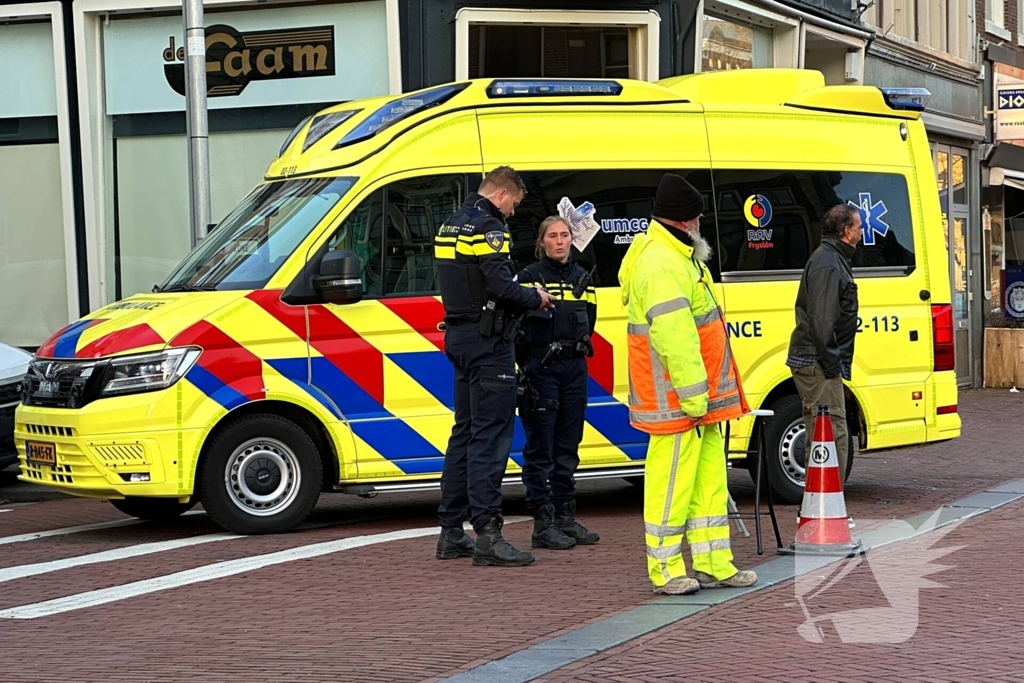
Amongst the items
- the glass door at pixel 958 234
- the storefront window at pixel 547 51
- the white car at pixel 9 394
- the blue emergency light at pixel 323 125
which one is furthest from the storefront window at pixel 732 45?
the white car at pixel 9 394

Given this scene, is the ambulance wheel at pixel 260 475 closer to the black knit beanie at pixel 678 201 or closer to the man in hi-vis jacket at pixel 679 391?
the man in hi-vis jacket at pixel 679 391

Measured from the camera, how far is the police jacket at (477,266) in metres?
8.29

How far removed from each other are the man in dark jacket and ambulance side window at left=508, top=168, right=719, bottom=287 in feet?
3.79

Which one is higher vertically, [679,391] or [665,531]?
[679,391]

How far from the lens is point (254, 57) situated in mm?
16594

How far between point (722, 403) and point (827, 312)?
2189 mm

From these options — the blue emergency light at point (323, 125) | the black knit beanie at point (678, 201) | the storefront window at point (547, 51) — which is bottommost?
the black knit beanie at point (678, 201)

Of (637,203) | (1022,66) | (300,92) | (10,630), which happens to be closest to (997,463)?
(637,203)

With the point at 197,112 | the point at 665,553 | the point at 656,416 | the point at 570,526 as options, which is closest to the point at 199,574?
the point at 570,526

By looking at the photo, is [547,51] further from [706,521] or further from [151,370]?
[706,521]

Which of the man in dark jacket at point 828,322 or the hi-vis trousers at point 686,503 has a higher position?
the man in dark jacket at point 828,322

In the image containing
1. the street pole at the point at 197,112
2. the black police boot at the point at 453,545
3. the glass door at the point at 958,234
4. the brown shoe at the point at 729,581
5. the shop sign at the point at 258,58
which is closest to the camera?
the brown shoe at the point at 729,581

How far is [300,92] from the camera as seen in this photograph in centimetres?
1653

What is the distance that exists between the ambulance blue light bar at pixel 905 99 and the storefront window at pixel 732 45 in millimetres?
5866
